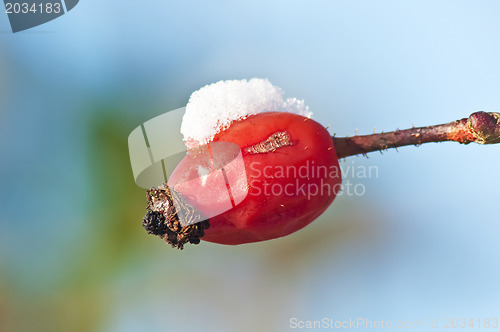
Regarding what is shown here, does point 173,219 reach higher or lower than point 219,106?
lower

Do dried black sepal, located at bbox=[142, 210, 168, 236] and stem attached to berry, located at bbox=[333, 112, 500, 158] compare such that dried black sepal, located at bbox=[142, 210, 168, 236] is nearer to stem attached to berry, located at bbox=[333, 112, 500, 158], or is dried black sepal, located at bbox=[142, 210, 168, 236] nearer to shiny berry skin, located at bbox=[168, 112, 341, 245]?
shiny berry skin, located at bbox=[168, 112, 341, 245]

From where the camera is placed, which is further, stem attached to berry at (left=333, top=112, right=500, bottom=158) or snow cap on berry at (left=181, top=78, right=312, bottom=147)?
snow cap on berry at (left=181, top=78, right=312, bottom=147)

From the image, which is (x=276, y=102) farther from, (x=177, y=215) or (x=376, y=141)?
(x=177, y=215)

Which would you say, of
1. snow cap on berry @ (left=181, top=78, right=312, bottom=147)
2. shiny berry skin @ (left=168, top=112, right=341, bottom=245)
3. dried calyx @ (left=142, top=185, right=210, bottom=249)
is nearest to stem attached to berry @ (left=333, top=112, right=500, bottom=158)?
shiny berry skin @ (left=168, top=112, right=341, bottom=245)

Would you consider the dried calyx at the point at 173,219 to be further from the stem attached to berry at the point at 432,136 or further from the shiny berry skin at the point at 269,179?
the stem attached to berry at the point at 432,136


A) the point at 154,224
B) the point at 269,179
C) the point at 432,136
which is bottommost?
the point at 154,224

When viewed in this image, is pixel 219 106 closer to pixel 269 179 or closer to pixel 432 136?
pixel 269 179

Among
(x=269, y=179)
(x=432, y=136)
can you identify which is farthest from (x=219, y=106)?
(x=432, y=136)
